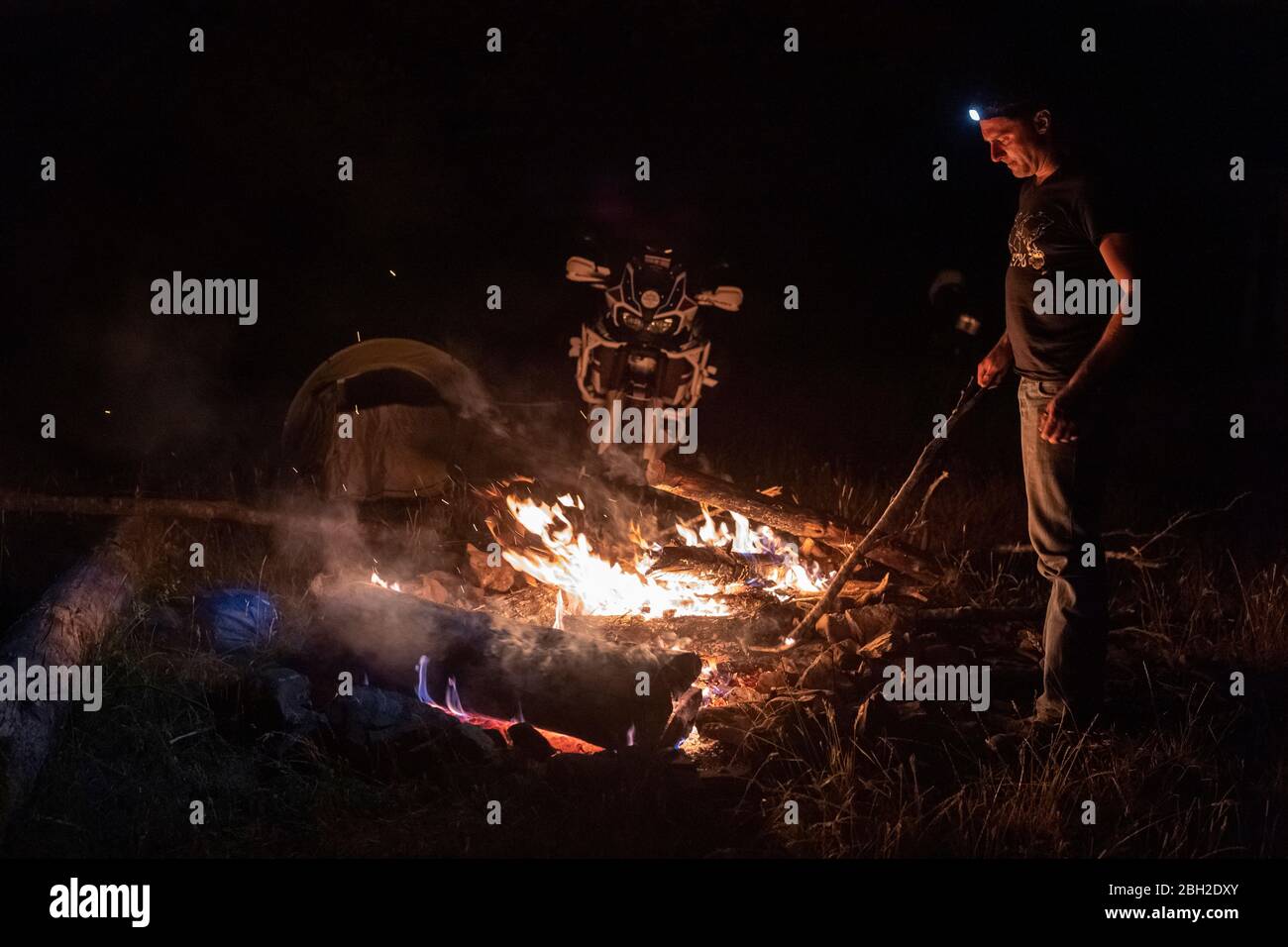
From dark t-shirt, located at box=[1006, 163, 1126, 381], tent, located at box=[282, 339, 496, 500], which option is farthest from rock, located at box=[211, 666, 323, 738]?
dark t-shirt, located at box=[1006, 163, 1126, 381]

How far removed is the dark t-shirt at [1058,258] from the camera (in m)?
5.11

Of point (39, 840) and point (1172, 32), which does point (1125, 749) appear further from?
point (1172, 32)

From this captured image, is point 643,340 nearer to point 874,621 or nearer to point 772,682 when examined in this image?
point 874,621

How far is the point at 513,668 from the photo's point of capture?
5.61 meters

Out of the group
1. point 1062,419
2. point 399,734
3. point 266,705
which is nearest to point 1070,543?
point 1062,419

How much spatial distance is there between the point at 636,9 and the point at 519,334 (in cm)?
399

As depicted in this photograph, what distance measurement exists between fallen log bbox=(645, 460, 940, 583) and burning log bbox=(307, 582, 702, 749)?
1.91 m

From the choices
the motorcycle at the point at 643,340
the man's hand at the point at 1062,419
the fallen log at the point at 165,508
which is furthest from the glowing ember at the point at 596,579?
the man's hand at the point at 1062,419

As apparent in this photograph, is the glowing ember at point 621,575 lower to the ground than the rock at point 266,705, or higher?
higher

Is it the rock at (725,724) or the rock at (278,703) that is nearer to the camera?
the rock at (278,703)

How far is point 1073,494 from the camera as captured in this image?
532 centimetres

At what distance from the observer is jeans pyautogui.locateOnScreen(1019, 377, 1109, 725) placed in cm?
530

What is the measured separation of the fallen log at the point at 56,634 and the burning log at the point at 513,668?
123 centimetres

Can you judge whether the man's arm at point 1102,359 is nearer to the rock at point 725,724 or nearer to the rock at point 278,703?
the rock at point 725,724
